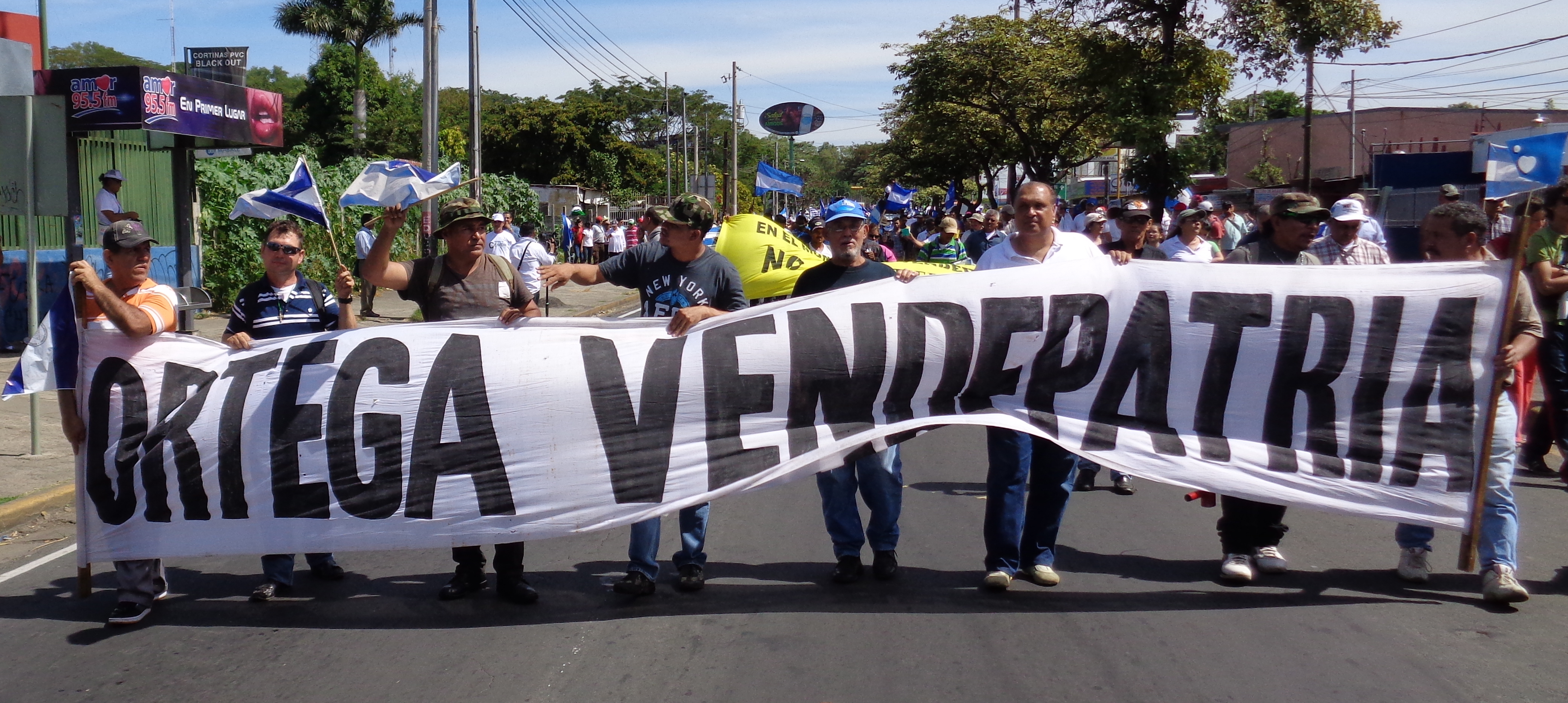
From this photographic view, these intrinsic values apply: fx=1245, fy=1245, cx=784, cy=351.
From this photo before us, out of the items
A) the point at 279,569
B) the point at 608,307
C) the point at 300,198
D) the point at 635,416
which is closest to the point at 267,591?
the point at 279,569

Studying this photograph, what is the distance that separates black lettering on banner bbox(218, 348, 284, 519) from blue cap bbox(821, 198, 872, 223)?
2.57 m

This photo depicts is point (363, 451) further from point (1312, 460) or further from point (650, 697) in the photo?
point (1312, 460)

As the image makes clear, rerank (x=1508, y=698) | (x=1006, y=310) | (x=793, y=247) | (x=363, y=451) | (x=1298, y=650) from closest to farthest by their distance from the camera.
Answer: (x=1508, y=698)
(x=1298, y=650)
(x=363, y=451)
(x=1006, y=310)
(x=793, y=247)

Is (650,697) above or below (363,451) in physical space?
below

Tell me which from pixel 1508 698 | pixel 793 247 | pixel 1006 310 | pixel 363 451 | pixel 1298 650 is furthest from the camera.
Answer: pixel 793 247

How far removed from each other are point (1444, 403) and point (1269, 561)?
3.26 ft

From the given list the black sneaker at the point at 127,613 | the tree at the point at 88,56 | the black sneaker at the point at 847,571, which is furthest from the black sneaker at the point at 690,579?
the tree at the point at 88,56

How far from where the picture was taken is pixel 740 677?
14.2 feet

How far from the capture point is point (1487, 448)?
509cm

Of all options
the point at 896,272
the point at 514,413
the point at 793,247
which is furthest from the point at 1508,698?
the point at 793,247

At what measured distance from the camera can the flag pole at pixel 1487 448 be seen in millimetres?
5086

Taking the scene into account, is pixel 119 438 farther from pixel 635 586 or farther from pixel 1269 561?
pixel 1269 561

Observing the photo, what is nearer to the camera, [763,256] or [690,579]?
[690,579]

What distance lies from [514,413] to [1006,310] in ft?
7.00
